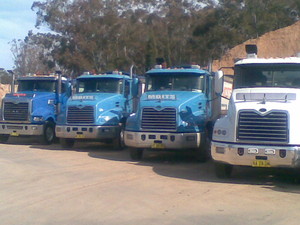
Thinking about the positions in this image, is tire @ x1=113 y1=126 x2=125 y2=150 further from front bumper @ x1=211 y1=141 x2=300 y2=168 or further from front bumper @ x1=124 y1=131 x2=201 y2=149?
front bumper @ x1=211 y1=141 x2=300 y2=168

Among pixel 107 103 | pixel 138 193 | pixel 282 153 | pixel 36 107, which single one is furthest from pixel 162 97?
pixel 36 107

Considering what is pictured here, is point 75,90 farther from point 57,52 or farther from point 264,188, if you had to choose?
point 57,52

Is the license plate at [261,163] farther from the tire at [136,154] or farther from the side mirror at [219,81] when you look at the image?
the tire at [136,154]

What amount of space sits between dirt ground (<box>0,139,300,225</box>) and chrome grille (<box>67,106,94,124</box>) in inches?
88.3

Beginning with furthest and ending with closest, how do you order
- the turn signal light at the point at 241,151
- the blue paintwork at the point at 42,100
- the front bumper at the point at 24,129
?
1. the blue paintwork at the point at 42,100
2. the front bumper at the point at 24,129
3. the turn signal light at the point at 241,151

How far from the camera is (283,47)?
41875mm

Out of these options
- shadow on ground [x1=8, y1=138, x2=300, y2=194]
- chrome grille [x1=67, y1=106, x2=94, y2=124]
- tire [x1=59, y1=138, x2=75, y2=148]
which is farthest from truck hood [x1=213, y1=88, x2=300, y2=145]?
tire [x1=59, y1=138, x2=75, y2=148]

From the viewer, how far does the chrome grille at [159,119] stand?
14164 millimetres

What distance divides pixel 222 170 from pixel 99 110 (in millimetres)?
6583

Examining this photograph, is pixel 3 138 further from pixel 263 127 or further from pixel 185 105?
pixel 263 127

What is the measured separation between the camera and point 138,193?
10.1m

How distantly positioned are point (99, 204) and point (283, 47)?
3543 centimetres

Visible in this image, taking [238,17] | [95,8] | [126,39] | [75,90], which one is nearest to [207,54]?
[238,17]

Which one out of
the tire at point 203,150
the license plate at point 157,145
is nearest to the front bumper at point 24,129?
the license plate at point 157,145
